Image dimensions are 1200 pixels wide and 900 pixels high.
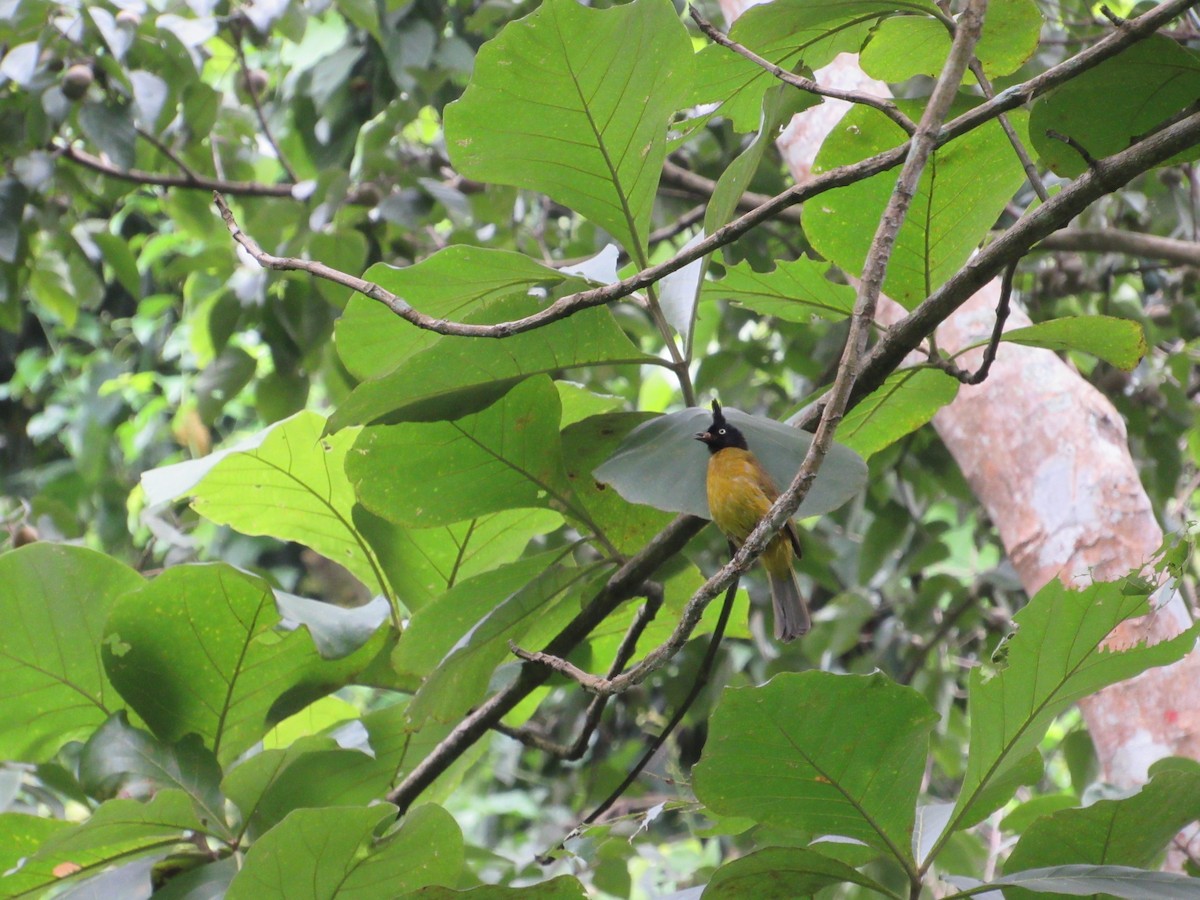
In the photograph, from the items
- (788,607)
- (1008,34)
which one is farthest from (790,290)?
(788,607)

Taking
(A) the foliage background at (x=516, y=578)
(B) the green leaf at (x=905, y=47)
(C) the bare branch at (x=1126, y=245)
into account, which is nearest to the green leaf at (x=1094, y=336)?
(A) the foliage background at (x=516, y=578)

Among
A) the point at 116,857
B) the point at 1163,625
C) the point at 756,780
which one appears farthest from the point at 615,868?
the point at 756,780

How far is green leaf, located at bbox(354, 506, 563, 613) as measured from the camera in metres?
1.42

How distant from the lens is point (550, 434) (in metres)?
1.23

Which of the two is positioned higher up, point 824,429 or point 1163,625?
point 824,429

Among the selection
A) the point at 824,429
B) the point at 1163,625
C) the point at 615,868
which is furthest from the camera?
the point at 615,868

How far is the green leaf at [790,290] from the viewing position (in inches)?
49.3

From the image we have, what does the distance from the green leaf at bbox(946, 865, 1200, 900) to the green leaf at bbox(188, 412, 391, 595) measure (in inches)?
32.5


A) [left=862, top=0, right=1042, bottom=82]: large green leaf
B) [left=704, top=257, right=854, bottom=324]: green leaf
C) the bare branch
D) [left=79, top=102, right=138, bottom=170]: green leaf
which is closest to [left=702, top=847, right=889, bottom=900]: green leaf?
[left=704, top=257, right=854, bottom=324]: green leaf

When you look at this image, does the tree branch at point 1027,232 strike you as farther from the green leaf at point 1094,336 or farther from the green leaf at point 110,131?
the green leaf at point 110,131

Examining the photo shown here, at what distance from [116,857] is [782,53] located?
117 centimetres

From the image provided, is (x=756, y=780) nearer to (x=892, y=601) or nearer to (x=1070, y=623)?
(x=1070, y=623)

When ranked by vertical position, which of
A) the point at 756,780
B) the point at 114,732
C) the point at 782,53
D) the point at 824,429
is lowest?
the point at 114,732

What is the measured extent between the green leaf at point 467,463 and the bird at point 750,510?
180 mm
